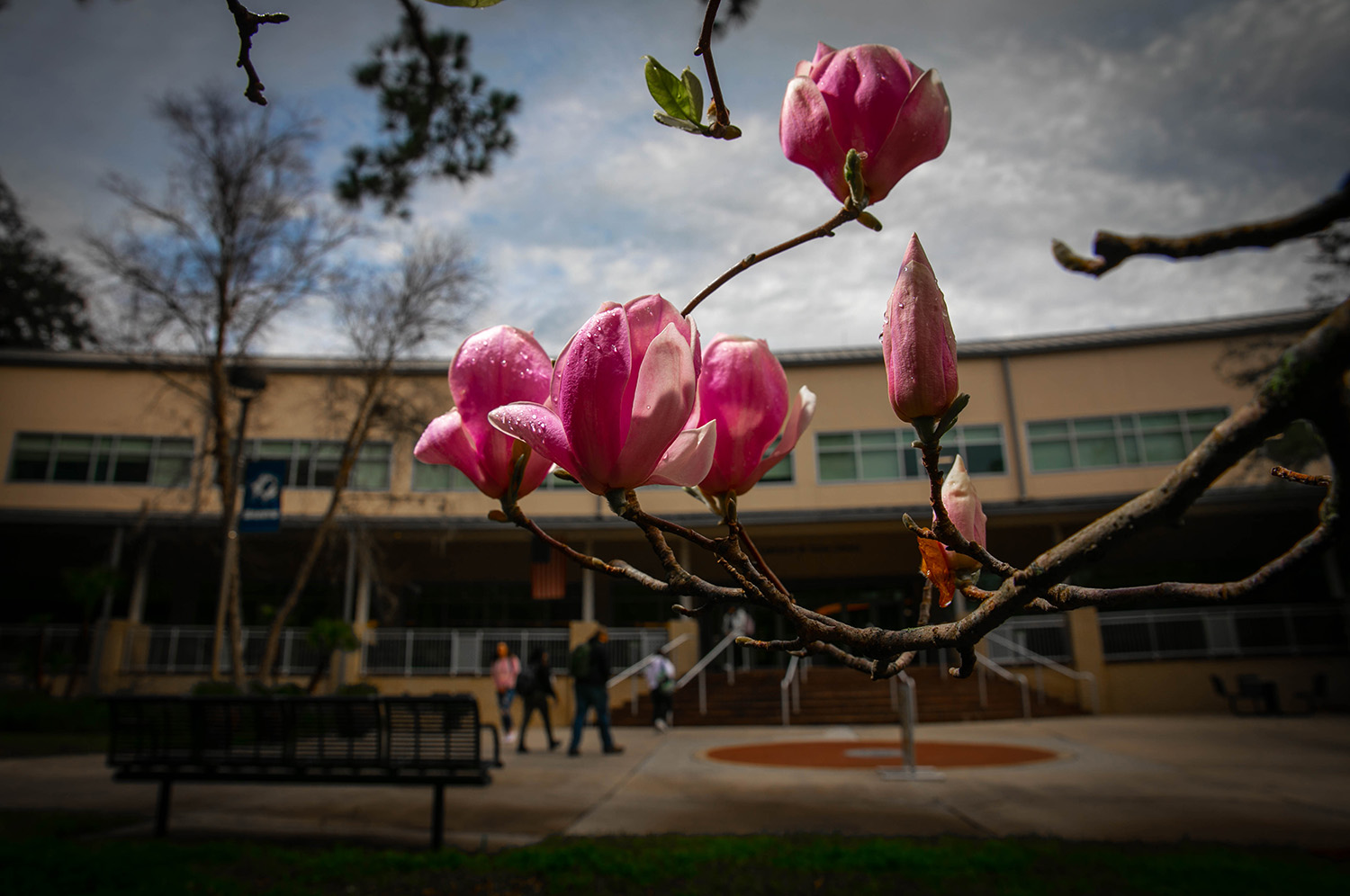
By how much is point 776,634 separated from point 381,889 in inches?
695

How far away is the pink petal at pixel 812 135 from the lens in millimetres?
760

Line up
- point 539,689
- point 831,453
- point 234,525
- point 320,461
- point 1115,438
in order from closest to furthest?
point 539,689 → point 234,525 → point 1115,438 → point 831,453 → point 320,461

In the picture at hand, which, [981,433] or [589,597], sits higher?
[981,433]

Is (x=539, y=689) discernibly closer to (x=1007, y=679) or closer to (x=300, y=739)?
(x=300, y=739)

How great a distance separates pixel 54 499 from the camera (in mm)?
19422

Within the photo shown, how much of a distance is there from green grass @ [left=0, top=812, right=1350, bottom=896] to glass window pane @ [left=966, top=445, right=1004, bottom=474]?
14624mm

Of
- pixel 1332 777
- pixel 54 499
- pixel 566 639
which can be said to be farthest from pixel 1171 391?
pixel 54 499

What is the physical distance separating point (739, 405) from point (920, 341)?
9.4 inches

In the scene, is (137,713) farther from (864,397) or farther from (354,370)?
(864,397)

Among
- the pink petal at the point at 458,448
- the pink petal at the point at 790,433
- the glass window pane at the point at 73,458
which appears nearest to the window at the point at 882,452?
the glass window pane at the point at 73,458

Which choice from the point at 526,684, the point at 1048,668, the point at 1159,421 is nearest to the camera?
A: the point at 526,684

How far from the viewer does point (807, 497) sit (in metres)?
19.4

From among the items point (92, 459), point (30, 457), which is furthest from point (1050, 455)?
point (30, 457)

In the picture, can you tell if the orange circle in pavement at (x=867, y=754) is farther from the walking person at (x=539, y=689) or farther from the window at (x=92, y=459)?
the window at (x=92, y=459)
